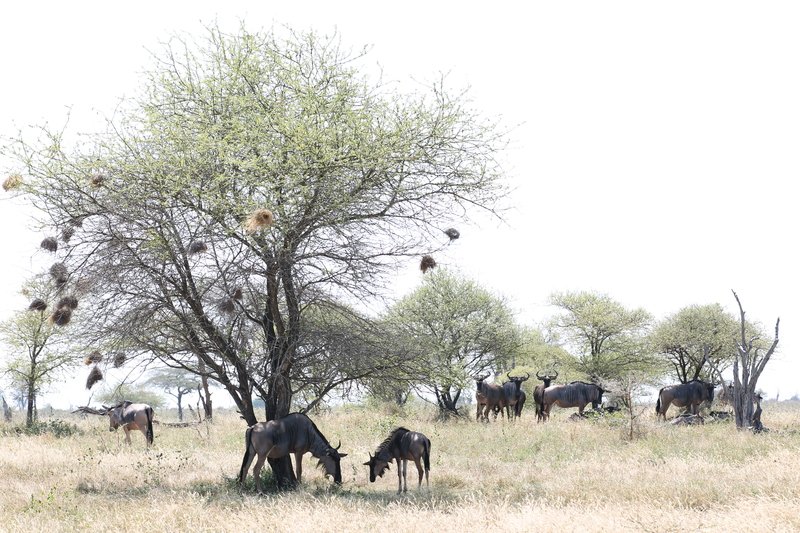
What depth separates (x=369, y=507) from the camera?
13.6 metres

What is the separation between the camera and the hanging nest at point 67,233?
17.1 meters

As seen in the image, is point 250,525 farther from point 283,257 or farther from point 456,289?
point 456,289

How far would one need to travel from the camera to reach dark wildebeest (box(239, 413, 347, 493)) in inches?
639

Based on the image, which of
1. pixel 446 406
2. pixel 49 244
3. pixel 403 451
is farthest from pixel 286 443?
pixel 446 406

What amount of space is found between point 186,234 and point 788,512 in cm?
1294

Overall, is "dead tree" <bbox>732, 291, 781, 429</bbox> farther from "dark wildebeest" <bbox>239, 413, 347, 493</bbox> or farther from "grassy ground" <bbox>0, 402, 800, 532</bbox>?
"dark wildebeest" <bbox>239, 413, 347, 493</bbox>

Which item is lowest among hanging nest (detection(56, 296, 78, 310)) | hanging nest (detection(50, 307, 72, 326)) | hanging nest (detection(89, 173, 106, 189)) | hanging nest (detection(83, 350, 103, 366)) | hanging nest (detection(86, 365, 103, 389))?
hanging nest (detection(86, 365, 103, 389))

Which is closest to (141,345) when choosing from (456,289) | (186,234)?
(186,234)

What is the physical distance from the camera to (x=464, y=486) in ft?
56.0

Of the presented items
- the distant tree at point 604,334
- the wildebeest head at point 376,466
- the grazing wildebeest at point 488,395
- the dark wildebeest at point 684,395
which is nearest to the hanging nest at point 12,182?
the wildebeest head at point 376,466

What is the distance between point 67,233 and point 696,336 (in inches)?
1808

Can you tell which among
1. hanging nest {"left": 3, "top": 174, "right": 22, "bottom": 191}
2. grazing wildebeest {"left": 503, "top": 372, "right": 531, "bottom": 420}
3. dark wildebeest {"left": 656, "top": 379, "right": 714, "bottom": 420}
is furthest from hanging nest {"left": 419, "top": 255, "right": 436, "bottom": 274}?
dark wildebeest {"left": 656, "top": 379, "right": 714, "bottom": 420}

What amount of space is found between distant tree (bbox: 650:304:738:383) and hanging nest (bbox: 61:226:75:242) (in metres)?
44.5

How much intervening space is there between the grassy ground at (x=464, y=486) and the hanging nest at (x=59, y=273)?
459 cm
